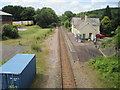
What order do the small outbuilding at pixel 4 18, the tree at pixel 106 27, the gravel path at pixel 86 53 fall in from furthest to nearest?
the small outbuilding at pixel 4 18 → the tree at pixel 106 27 → the gravel path at pixel 86 53

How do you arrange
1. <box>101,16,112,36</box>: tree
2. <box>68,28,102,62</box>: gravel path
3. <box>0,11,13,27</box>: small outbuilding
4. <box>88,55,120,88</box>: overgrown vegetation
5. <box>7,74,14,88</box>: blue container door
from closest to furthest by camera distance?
<box>7,74,14,88</box>: blue container door
<box>88,55,120,88</box>: overgrown vegetation
<box>68,28,102,62</box>: gravel path
<box>101,16,112,36</box>: tree
<box>0,11,13,27</box>: small outbuilding

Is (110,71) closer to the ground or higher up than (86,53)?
closer to the ground

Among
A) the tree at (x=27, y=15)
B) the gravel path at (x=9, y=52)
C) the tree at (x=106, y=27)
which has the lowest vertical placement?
the gravel path at (x=9, y=52)

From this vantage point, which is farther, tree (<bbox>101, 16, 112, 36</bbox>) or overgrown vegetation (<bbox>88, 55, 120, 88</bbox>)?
tree (<bbox>101, 16, 112, 36</bbox>)

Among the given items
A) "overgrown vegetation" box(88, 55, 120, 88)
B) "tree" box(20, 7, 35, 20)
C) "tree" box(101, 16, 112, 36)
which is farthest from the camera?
"tree" box(20, 7, 35, 20)

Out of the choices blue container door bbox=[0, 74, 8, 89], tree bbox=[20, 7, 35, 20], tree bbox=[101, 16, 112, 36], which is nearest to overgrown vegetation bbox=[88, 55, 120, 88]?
blue container door bbox=[0, 74, 8, 89]

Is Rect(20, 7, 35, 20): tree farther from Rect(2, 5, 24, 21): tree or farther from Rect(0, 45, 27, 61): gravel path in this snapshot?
Rect(0, 45, 27, 61): gravel path

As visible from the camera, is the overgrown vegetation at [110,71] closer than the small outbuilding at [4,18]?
Yes

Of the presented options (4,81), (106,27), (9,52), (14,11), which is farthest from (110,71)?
(14,11)

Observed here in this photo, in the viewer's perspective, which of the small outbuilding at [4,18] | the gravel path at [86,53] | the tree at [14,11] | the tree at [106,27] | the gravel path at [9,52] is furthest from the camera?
the tree at [14,11]

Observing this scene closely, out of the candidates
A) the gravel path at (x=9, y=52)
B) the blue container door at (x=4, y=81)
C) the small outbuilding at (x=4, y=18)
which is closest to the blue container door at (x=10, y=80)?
the blue container door at (x=4, y=81)

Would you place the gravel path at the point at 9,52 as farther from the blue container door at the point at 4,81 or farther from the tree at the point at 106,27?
the tree at the point at 106,27

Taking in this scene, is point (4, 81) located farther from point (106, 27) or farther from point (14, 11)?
point (14, 11)

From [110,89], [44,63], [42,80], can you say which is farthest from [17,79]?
[44,63]
